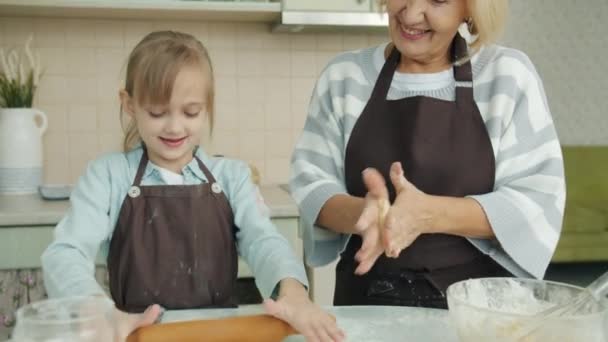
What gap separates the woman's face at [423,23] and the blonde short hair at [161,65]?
1.13 ft

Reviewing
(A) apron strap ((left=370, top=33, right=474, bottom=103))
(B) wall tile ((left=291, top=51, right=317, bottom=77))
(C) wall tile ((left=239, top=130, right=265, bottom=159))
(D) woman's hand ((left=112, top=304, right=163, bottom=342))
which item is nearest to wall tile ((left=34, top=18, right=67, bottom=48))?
(C) wall tile ((left=239, top=130, right=265, bottom=159))

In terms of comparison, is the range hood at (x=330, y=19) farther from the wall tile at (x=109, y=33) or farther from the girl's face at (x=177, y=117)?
the girl's face at (x=177, y=117)

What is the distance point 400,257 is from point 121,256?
485 millimetres

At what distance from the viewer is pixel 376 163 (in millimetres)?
1183

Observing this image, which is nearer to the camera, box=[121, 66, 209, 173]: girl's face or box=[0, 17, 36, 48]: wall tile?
box=[121, 66, 209, 173]: girl's face

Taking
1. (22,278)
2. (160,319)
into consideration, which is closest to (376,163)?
(160,319)

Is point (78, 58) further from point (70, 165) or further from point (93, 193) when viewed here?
point (93, 193)

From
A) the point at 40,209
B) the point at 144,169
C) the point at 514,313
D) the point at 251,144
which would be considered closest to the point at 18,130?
the point at 40,209

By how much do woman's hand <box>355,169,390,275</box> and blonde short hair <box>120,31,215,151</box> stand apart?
40cm

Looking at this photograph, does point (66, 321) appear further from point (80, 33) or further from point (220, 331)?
point (80, 33)

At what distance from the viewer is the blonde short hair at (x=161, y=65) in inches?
44.1

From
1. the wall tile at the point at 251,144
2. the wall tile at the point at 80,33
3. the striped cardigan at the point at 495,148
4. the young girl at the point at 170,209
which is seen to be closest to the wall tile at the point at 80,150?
the wall tile at the point at 80,33

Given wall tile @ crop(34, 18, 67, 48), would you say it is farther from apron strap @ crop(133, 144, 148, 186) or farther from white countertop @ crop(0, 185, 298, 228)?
apron strap @ crop(133, 144, 148, 186)

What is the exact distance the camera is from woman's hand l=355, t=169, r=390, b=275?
89 cm
